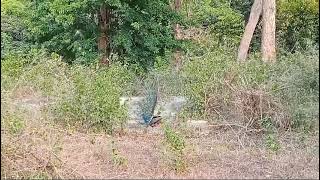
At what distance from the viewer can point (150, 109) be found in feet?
32.1

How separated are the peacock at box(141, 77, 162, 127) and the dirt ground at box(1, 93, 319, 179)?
3.91 feet

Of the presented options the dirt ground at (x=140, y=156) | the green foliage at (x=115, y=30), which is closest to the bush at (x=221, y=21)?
the green foliage at (x=115, y=30)

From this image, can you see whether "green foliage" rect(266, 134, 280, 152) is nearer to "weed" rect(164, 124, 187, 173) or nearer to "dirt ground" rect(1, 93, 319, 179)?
"dirt ground" rect(1, 93, 319, 179)

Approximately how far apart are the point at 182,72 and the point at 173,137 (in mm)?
4069

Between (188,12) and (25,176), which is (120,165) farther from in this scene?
(188,12)

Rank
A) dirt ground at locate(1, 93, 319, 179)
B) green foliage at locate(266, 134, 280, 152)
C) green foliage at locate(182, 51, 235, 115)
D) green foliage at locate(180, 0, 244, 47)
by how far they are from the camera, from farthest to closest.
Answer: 1. green foliage at locate(180, 0, 244, 47)
2. green foliage at locate(182, 51, 235, 115)
3. green foliage at locate(266, 134, 280, 152)
4. dirt ground at locate(1, 93, 319, 179)

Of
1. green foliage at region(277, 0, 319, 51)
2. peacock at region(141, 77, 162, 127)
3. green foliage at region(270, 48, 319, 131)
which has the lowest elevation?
green foliage at region(277, 0, 319, 51)

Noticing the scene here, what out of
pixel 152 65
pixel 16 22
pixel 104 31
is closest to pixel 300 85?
pixel 152 65

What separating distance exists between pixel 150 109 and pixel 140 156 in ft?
8.20

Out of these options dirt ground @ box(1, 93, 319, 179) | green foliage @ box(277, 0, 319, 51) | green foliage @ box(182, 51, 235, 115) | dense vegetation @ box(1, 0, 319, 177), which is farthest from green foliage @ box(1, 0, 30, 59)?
dirt ground @ box(1, 93, 319, 179)

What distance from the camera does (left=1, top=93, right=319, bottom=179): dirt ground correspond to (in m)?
6.16

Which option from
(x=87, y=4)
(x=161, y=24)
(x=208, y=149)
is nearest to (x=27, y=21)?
(x=87, y=4)

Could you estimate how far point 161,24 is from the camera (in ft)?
55.1

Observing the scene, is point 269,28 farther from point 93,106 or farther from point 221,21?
point 221,21
